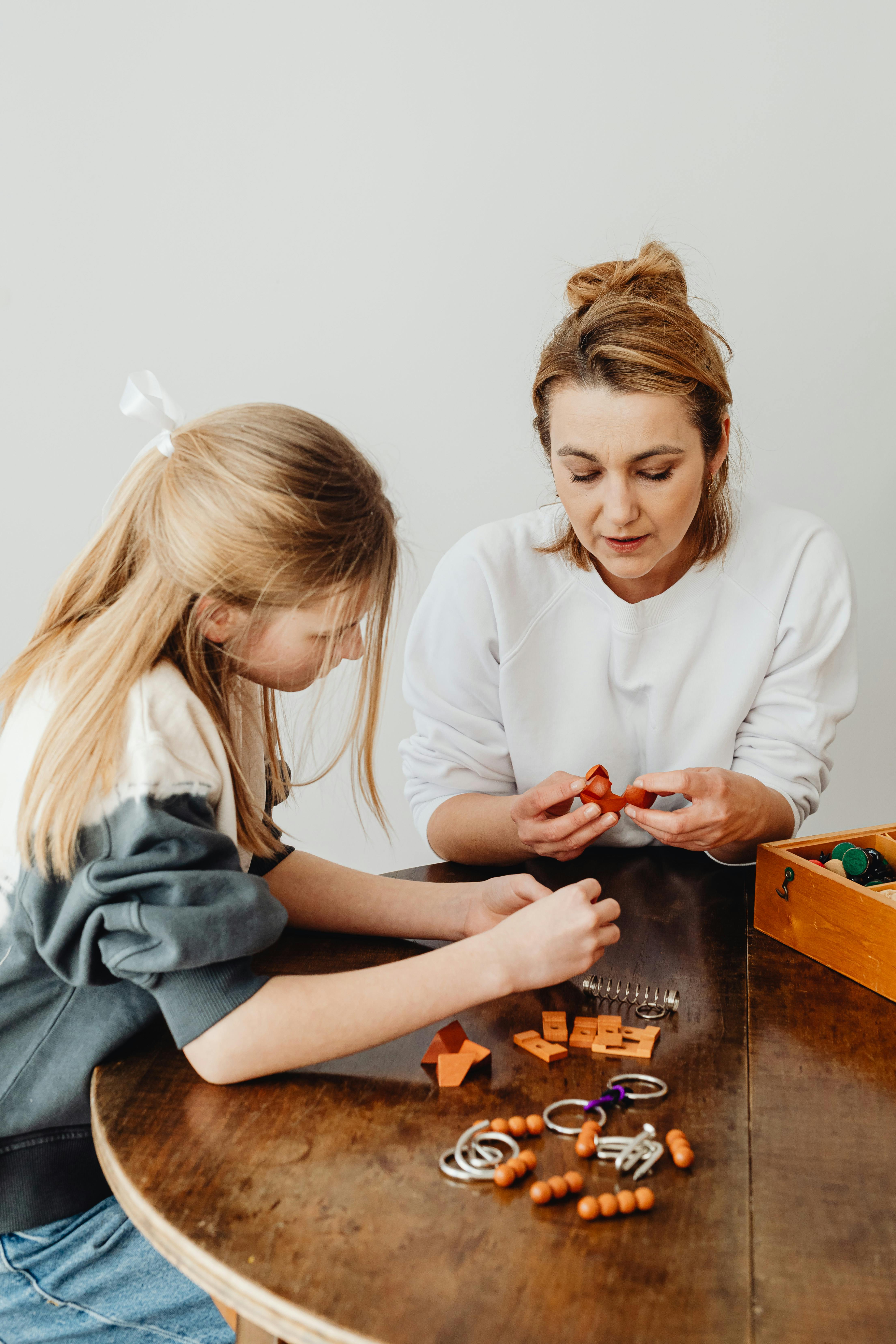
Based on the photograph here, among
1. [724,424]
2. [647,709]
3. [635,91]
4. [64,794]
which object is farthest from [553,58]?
[64,794]

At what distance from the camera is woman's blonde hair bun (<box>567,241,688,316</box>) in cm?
167

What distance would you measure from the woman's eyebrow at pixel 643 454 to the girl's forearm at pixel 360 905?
659 mm

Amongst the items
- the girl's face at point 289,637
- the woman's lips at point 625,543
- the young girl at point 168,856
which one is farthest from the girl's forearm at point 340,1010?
the woman's lips at point 625,543

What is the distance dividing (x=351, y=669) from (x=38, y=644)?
1.65m

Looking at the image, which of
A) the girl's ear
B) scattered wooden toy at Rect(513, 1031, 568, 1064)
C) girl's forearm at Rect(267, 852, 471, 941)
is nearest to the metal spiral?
scattered wooden toy at Rect(513, 1031, 568, 1064)

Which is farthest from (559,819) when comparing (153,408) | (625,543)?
(153,408)

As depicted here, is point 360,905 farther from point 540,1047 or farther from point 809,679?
point 809,679

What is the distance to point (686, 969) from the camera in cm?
129

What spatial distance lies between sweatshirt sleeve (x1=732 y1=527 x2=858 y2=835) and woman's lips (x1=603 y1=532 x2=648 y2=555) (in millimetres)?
337

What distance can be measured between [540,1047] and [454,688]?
881 millimetres

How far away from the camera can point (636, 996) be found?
47.8 inches

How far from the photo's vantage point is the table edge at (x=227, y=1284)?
2.44ft

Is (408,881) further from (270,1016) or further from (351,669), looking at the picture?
(351,669)

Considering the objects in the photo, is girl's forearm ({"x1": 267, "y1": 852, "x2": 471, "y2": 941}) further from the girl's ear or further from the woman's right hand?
the girl's ear
